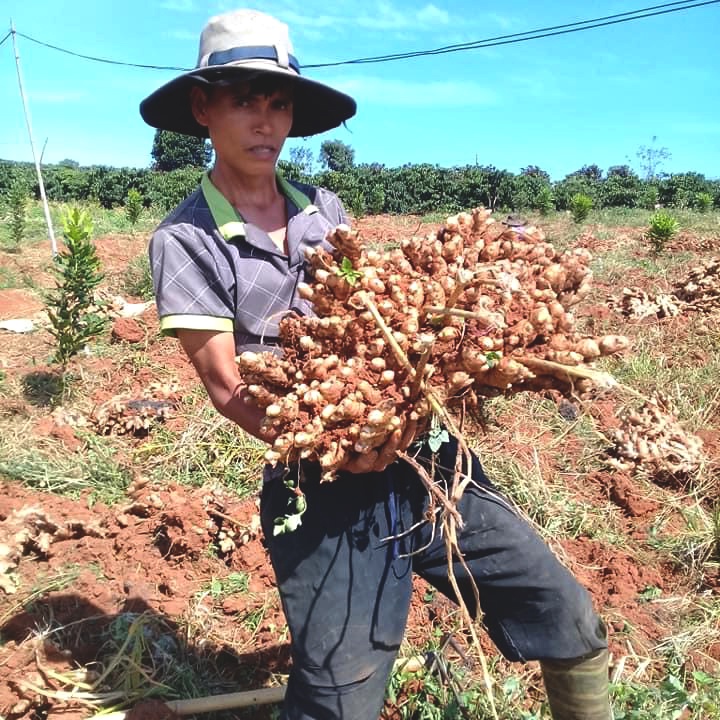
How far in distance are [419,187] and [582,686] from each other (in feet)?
100

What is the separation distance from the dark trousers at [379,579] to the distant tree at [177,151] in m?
51.5

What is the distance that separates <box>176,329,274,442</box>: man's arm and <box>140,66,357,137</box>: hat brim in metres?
0.58

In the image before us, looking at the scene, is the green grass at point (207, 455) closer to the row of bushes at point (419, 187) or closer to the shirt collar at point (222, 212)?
the shirt collar at point (222, 212)

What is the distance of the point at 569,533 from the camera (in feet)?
11.2

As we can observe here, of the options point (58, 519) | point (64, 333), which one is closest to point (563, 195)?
point (64, 333)

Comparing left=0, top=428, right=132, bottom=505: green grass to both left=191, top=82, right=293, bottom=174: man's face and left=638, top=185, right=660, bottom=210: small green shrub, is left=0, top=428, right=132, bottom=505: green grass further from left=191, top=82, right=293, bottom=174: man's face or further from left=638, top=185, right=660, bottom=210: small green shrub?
left=638, top=185, right=660, bottom=210: small green shrub

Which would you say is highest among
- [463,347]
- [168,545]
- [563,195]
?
[563,195]

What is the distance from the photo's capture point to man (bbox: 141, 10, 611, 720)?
1.50 meters

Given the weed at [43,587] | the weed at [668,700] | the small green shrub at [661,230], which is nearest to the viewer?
the weed at [668,700]

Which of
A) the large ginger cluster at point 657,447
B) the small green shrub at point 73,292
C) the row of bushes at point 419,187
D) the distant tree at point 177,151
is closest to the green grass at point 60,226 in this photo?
the small green shrub at point 73,292

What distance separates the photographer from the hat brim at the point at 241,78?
153 centimetres

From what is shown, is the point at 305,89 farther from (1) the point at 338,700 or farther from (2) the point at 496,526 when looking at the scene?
(1) the point at 338,700

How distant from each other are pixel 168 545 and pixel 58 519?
575 millimetres

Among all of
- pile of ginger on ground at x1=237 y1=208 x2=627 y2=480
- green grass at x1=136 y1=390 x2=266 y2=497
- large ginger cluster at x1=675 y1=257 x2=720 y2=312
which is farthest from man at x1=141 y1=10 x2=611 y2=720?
large ginger cluster at x1=675 y1=257 x2=720 y2=312
